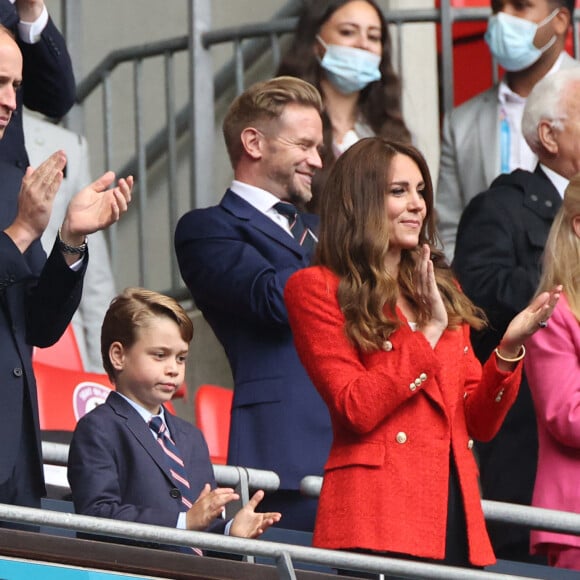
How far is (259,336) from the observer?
5.29m

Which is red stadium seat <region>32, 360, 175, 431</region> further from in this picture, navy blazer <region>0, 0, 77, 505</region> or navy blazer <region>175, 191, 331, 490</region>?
navy blazer <region>0, 0, 77, 505</region>

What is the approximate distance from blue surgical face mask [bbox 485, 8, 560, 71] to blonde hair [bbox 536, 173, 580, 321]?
2.05m

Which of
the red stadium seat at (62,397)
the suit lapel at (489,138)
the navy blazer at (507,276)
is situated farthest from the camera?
the suit lapel at (489,138)

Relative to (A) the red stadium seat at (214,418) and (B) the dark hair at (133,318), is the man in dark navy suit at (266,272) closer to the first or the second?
(B) the dark hair at (133,318)

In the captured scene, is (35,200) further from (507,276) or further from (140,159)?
(140,159)

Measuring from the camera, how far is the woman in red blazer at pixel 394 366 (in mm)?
4359

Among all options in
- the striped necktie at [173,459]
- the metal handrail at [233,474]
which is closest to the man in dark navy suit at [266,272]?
the metal handrail at [233,474]

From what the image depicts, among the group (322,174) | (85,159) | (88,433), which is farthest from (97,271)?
(88,433)

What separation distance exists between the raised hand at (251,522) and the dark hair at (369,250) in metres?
0.45

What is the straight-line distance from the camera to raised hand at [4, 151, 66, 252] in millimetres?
4355

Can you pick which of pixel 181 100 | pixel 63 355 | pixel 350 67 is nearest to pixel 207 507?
pixel 63 355

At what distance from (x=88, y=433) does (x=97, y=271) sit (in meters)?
2.27

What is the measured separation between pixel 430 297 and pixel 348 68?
257 cm

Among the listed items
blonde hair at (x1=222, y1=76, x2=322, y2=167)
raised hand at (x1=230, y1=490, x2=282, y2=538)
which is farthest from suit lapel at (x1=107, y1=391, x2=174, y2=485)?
blonde hair at (x1=222, y1=76, x2=322, y2=167)
